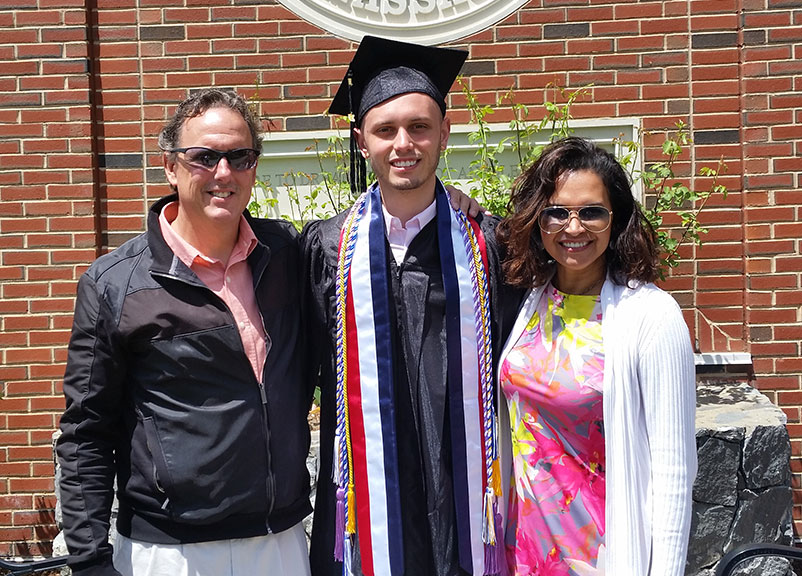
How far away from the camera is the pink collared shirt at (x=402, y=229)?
2516 mm

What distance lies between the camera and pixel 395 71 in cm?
259

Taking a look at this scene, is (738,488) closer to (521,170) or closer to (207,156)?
(521,170)

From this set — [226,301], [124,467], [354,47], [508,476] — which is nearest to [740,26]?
[354,47]

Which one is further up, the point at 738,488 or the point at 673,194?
the point at 673,194

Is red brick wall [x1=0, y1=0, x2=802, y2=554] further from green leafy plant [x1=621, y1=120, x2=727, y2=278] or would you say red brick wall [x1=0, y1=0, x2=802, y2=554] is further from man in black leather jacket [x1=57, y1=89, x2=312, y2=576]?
man in black leather jacket [x1=57, y1=89, x2=312, y2=576]

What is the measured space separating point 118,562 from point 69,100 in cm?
290

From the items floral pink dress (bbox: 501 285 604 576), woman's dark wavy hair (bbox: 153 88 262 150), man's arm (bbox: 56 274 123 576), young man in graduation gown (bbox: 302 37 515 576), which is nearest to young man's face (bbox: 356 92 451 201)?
young man in graduation gown (bbox: 302 37 515 576)

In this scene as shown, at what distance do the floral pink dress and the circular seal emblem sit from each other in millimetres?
2500

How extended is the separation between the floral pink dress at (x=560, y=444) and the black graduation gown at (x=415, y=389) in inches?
8.1

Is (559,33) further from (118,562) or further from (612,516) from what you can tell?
(118,562)

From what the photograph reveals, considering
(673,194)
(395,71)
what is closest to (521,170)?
(673,194)

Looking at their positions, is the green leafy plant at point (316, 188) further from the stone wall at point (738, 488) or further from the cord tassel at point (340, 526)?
the stone wall at point (738, 488)

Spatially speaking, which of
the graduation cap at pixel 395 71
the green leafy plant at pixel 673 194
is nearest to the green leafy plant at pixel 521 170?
the green leafy plant at pixel 673 194

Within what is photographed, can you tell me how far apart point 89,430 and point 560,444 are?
4.14 feet
